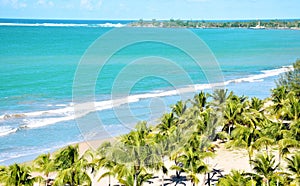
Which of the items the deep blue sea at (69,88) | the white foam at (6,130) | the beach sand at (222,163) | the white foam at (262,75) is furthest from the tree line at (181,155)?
the white foam at (262,75)

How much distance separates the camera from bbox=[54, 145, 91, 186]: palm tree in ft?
90.9

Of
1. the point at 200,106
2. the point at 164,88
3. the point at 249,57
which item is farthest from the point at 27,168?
the point at 249,57

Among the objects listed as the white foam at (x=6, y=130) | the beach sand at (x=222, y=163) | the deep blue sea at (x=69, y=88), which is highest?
the deep blue sea at (x=69, y=88)

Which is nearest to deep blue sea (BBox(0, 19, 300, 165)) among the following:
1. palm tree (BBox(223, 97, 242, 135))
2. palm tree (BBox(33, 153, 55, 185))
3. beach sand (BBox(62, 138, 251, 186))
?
beach sand (BBox(62, 138, 251, 186))

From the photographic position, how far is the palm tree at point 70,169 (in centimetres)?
2771

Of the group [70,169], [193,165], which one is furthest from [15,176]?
[193,165]

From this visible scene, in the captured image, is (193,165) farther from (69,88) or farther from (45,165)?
(69,88)

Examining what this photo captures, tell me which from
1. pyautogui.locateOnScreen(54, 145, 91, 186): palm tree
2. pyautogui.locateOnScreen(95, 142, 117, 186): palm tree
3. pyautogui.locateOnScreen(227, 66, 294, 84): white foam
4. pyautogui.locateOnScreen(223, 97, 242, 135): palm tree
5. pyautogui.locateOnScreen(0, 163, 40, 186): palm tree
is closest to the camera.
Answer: pyautogui.locateOnScreen(0, 163, 40, 186): palm tree

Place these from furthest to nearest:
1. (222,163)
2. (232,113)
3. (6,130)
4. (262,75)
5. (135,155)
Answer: (262,75), (6,130), (232,113), (222,163), (135,155)

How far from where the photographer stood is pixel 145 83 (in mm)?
91875

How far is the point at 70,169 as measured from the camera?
2795cm

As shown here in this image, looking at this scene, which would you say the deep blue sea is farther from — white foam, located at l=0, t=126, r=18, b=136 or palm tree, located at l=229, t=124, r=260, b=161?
palm tree, located at l=229, t=124, r=260, b=161

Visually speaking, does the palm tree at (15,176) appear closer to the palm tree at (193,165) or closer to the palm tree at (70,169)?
the palm tree at (70,169)

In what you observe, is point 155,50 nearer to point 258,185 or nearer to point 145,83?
point 145,83
